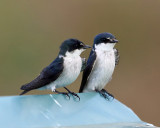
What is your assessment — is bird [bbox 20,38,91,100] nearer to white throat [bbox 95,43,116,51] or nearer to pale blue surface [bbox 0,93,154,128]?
pale blue surface [bbox 0,93,154,128]

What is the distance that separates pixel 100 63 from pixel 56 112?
50cm

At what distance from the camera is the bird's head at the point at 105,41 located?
2320 millimetres

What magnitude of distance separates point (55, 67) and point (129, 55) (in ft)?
8.18

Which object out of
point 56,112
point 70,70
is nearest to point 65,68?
point 70,70

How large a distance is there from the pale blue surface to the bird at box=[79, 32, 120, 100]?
0.91ft

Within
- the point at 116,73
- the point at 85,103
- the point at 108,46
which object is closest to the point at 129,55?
the point at 116,73

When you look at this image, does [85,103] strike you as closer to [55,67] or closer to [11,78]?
[55,67]

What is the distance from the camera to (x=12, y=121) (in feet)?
6.04

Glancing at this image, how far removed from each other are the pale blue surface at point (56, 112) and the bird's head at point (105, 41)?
0.31 meters

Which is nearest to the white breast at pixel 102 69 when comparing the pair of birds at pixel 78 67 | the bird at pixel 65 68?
the pair of birds at pixel 78 67

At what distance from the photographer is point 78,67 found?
2117mm

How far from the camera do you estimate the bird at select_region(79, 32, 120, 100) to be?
2352 millimetres

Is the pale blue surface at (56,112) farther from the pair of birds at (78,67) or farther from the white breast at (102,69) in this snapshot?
the white breast at (102,69)

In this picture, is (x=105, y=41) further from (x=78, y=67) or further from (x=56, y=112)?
(x=56, y=112)
